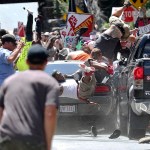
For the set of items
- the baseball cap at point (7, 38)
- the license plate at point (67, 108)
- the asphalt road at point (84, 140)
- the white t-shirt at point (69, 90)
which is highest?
the baseball cap at point (7, 38)

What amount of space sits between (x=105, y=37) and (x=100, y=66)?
9.71ft

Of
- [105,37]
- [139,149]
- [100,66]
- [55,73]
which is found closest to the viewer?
[139,149]

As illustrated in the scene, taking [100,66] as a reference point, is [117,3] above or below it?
below

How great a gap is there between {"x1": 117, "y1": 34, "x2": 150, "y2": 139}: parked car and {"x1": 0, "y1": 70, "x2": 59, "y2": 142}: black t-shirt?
6933 millimetres

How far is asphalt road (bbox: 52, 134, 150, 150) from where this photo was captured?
13.8m

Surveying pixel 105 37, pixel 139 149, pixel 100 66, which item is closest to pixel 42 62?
pixel 139 149

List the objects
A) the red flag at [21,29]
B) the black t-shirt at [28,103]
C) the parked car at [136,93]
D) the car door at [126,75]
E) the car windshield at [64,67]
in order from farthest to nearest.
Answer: the red flag at [21,29]
the car windshield at [64,67]
the car door at [126,75]
the parked car at [136,93]
the black t-shirt at [28,103]

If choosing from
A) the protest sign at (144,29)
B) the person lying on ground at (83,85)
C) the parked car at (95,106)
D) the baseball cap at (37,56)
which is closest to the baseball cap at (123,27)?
the protest sign at (144,29)

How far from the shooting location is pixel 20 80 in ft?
24.4

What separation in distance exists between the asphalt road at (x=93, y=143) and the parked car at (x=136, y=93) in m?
0.32

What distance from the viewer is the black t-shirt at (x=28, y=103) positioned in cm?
729

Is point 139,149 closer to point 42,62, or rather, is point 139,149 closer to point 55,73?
point 55,73

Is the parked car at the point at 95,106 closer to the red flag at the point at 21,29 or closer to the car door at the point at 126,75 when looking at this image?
the car door at the point at 126,75

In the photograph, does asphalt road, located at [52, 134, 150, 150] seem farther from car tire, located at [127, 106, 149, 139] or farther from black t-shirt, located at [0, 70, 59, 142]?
black t-shirt, located at [0, 70, 59, 142]
